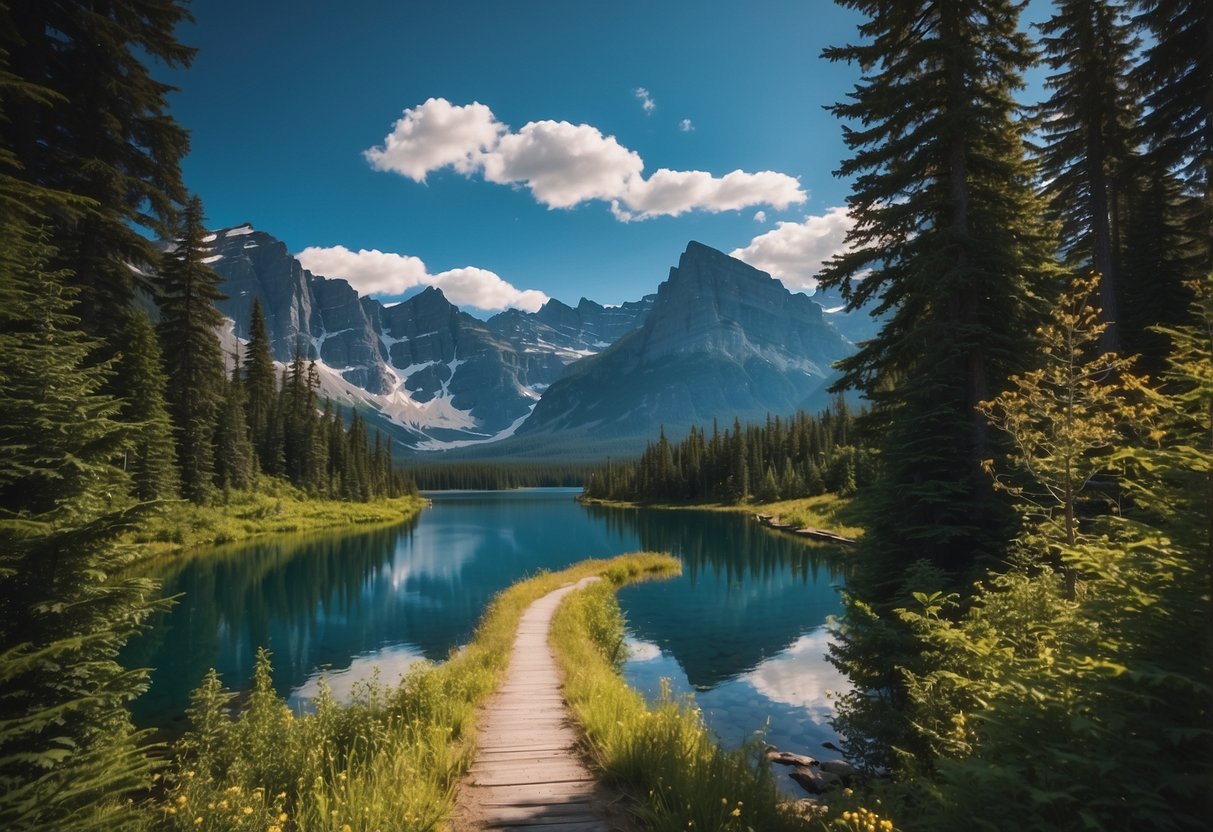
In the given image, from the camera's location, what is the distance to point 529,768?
27.2ft

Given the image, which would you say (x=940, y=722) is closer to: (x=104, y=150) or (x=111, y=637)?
(x=111, y=637)

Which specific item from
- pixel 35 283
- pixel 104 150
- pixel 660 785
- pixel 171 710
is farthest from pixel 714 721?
pixel 104 150

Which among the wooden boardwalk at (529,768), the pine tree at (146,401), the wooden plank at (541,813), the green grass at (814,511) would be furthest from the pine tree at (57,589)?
the green grass at (814,511)

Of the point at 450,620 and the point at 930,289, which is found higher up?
the point at 930,289

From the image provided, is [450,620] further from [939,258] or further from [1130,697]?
[1130,697]

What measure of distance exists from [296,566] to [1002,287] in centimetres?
3969

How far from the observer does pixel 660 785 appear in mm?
6422

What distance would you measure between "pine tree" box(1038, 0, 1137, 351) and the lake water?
51.2 feet

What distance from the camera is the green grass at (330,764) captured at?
5699 mm

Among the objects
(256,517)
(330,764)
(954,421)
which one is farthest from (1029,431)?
(256,517)

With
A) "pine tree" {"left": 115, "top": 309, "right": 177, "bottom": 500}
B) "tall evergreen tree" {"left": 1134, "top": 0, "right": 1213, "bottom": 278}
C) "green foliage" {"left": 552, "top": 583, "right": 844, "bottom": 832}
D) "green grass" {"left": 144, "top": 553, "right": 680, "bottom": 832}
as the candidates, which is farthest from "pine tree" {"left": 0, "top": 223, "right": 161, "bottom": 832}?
"pine tree" {"left": 115, "top": 309, "right": 177, "bottom": 500}

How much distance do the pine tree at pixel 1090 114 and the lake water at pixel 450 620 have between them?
1560 centimetres

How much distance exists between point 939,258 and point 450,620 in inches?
905

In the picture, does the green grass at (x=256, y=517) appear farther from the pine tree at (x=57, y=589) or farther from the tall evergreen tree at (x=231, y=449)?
the pine tree at (x=57, y=589)
